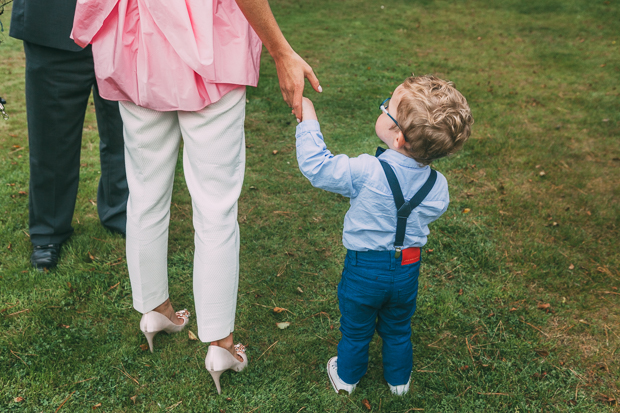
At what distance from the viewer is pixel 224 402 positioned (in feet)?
7.75

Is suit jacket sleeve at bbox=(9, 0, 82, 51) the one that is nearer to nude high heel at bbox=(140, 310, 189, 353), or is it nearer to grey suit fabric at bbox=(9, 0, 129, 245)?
grey suit fabric at bbox=(9, 0, 129, 245)

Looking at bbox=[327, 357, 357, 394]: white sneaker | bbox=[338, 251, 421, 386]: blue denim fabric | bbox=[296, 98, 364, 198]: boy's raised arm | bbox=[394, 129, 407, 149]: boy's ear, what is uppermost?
bbox=[394, 129, 407, 149]: boy's ear

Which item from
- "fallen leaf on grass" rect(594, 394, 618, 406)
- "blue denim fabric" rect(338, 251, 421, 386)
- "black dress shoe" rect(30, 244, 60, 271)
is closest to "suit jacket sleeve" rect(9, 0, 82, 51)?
"black dress shoe" rect(30, 244, 60, 271)

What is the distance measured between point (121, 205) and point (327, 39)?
22.9 ft

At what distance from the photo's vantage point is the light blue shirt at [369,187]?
1.94 meters

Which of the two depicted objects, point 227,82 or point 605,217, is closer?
point 227,82

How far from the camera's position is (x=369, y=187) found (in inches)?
79.1

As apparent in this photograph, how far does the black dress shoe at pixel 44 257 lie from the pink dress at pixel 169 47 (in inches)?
66.7

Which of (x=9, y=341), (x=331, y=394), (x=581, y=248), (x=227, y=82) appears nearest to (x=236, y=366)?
(x=331, y=394)

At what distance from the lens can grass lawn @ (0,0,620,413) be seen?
245 cm

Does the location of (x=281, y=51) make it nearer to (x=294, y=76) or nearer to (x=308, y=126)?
(x=294, y=76)

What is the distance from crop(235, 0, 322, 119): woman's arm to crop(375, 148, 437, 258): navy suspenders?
1.48ft

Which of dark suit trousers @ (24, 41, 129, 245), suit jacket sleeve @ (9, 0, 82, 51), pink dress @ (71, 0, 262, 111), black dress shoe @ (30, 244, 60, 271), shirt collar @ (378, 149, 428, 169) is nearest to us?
pink dress @ (71, 0, 262, 111)

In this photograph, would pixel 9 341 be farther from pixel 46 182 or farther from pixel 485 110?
pixel 485 110
